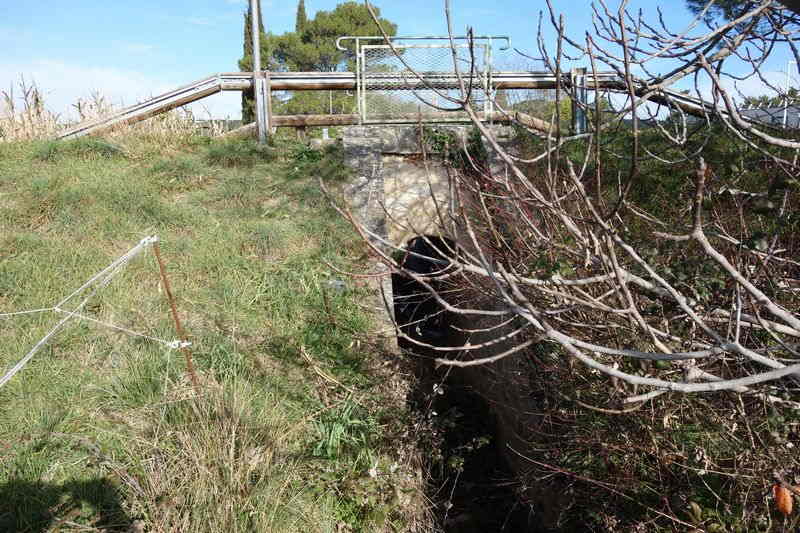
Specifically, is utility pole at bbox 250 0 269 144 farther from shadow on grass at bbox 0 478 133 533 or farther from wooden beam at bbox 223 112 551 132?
shadow on grass at bbox 0 478 133 533

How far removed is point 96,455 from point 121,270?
242cm

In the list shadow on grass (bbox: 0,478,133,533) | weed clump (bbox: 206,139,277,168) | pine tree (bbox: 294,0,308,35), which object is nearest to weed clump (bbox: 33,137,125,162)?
weed clump (bbox: 206,139,277,168)

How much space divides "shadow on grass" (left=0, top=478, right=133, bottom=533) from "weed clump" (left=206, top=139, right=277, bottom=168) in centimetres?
559

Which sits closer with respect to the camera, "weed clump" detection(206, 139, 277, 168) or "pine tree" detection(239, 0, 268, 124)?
"weed clump" detection(206, 139, 277, 168)

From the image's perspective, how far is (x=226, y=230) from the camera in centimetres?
669

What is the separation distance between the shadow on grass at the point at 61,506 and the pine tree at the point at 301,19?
3294 centimetres

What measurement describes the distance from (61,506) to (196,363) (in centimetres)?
145

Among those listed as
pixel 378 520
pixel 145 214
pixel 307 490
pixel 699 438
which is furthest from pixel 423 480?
pixel 145 214

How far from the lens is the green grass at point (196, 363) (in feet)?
11.3

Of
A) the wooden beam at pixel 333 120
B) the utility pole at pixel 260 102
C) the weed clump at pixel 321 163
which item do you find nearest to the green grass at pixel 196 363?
the weed clump at pixel 321 163

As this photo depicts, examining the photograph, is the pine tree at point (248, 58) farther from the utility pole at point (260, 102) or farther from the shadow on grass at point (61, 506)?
the shadow on grass at point (61, 506)

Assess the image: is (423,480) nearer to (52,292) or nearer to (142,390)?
(142,390)

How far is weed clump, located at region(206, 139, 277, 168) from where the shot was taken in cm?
841

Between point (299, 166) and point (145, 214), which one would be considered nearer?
point (145, 214)
